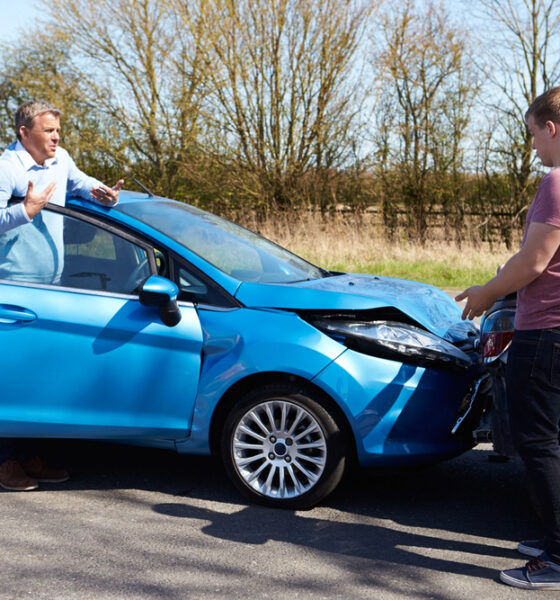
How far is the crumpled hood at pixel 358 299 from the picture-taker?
3.90 m

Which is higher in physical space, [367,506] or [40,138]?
[40,138]

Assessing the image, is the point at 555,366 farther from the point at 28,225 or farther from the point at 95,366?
the point at 28,225

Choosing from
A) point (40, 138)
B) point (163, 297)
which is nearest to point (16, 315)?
point (163, 297)

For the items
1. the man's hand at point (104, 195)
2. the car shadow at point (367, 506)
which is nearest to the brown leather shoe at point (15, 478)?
the car shadow at point (367, 506)

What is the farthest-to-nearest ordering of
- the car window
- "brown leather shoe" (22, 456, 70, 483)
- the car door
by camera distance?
"brown leather shoe" (22, 456, 70, 483)
the car window
the car door

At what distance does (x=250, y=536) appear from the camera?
358 cm

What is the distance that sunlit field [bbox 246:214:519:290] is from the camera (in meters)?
15.2

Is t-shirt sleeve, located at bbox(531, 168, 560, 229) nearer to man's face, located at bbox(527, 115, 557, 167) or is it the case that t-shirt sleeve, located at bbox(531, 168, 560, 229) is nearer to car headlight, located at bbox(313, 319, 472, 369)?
man's face, located at bbox(527, 115, 557, 167)

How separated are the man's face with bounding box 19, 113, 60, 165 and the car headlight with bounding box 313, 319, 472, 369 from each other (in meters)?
1.84

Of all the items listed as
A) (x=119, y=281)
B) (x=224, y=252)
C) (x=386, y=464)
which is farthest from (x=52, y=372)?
(x=386, y=464)

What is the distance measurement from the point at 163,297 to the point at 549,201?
184 cm

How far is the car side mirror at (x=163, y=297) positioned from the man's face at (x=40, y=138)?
114 centimetres

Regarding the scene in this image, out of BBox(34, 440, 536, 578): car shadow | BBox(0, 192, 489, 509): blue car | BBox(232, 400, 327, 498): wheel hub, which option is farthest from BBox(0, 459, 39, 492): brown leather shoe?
BBox(232, 400, 327, 498): wheel hub

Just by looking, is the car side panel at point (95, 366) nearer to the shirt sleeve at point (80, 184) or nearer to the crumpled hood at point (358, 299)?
the crumpled hood at point (358, 299)
